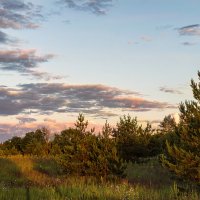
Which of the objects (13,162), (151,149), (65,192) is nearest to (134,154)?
(151,149)

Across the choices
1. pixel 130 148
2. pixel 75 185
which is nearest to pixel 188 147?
pixel 75 185

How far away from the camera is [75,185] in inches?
574

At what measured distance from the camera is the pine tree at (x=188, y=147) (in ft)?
59.1

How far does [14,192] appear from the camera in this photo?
1367cm

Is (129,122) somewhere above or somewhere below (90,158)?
above

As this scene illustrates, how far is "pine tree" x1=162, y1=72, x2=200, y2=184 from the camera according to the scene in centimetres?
1800

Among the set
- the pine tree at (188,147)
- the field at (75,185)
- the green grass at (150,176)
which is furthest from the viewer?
the green grass at (150,176)

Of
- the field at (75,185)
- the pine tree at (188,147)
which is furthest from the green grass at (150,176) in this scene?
the pine tree at (188,147)

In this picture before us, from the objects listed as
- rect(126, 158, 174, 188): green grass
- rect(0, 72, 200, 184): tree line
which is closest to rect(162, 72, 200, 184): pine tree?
rect(0, 72, 200, 184): tree line

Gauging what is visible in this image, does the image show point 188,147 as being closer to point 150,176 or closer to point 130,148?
point 150,176

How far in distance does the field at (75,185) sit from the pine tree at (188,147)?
1013 mm

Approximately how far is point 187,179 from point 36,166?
51.4 ft

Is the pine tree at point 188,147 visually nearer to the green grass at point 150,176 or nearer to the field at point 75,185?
the field at point 75,185

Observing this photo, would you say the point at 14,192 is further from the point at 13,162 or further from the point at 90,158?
the point at 13,162
